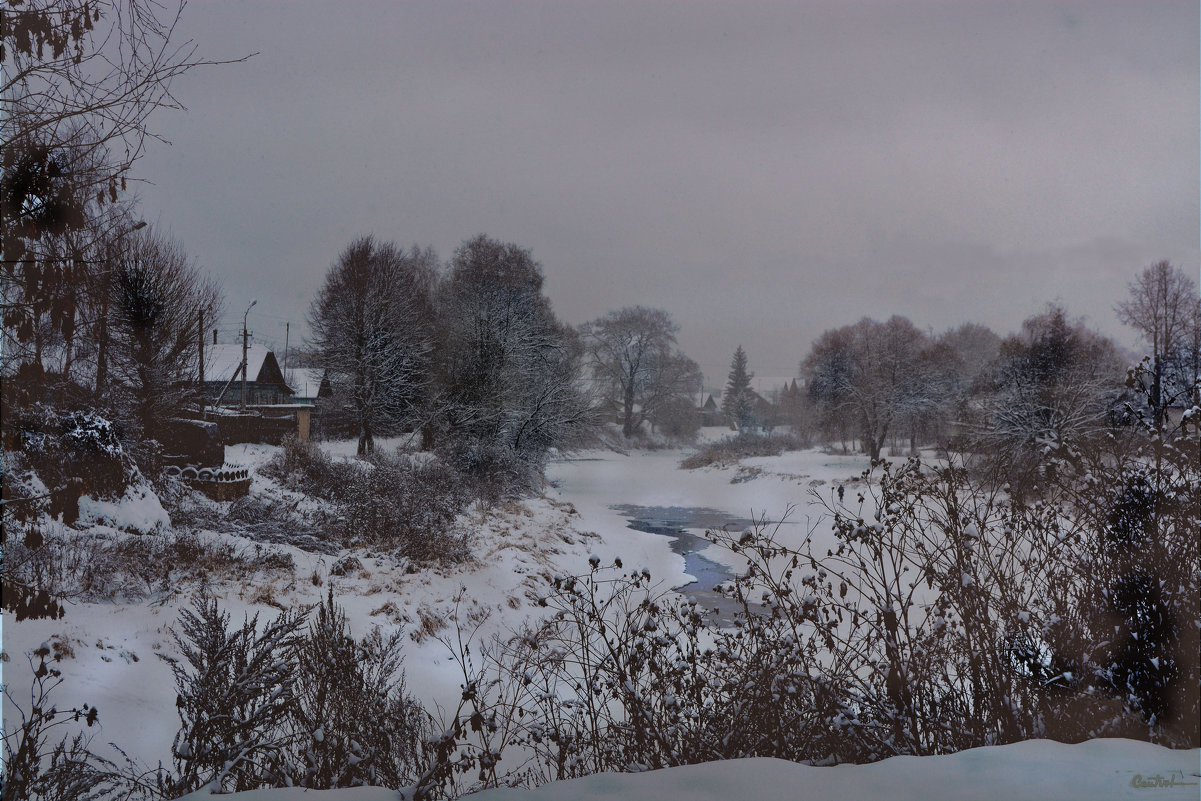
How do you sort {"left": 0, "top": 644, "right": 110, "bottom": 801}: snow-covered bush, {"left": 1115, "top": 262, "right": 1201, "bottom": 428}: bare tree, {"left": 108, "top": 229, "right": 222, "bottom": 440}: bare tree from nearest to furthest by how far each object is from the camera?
1. {"left": 0, "top": 644, "right": 110, "bottom": 801}: snow-covered bush
2. {"left": 108, "top": 229, "right": 222, "bottom": 440}: bare tree
3. {"left": 1115, "top": 262, "right": 1201, "bottom": 428}: bare tree

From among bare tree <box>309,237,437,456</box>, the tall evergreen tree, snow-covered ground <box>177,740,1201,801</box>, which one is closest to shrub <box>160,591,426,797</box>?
snow-covered ground <box>177,740,1201,801</box>

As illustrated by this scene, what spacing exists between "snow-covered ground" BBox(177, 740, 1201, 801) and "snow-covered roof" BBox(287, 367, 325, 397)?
146cm

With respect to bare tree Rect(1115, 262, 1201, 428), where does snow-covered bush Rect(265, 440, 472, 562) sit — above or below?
below

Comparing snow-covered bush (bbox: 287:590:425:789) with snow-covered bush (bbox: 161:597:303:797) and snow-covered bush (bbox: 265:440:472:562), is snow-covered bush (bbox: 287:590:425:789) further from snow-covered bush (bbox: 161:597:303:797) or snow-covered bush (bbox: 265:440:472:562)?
snow-covered bush (bbox: 265:440:472:562)

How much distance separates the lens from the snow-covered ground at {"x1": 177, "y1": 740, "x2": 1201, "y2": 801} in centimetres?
221

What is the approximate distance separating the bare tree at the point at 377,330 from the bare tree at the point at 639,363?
76cm

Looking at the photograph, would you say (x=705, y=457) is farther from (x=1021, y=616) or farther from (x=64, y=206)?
(x=64, y=206)

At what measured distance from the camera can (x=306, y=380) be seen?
276cm

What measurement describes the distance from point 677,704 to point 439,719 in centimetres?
91

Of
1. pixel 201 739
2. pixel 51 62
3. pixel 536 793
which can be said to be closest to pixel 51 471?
pixel 201 739

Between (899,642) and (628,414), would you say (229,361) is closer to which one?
(628,414)

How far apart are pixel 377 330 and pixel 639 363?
1.17 meters
